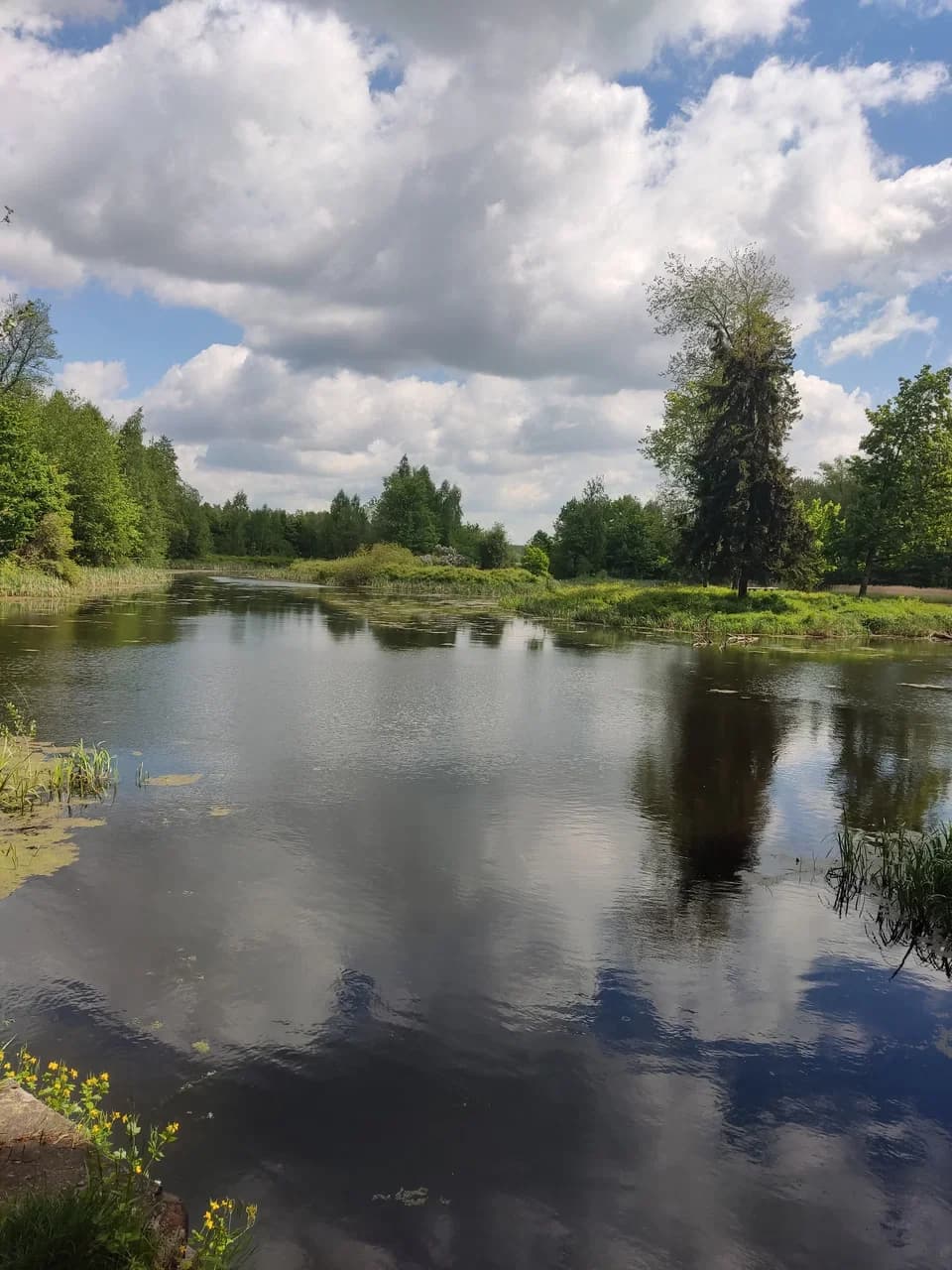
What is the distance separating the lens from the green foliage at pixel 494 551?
8675 cm

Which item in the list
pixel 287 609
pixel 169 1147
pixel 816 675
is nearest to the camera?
pixel 169 1147

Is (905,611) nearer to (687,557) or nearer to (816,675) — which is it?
(687,557)

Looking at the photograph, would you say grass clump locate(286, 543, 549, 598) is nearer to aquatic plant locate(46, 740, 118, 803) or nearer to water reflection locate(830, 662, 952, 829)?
water reflection locate(830, 662, 952, 829)

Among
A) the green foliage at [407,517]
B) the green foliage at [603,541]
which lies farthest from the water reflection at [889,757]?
the green foliage at [407,517]

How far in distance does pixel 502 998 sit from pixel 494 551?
81.3m

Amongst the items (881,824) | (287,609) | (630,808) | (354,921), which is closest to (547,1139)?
(354,921)

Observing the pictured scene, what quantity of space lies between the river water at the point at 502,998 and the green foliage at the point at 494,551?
A: 237ft

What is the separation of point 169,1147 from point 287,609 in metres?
40.5

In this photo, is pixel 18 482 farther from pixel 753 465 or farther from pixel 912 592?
pixel 912 592

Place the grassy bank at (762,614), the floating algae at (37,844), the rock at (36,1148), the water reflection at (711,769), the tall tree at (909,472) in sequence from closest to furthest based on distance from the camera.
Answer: the rock at (36,1148), the floating algae at (37,844), the water reflection at (711,769), the grassy bank at (762,614), the tall tree at (909,472)

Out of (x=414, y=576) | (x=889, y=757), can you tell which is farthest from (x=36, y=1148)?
(x=414, y=576)

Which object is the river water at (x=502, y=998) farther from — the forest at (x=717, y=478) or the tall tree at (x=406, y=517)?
the tall tree at (x=406, y=517)

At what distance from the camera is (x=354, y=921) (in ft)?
25.1

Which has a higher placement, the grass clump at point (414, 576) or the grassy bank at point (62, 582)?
the grass clump at point (414, 576)
